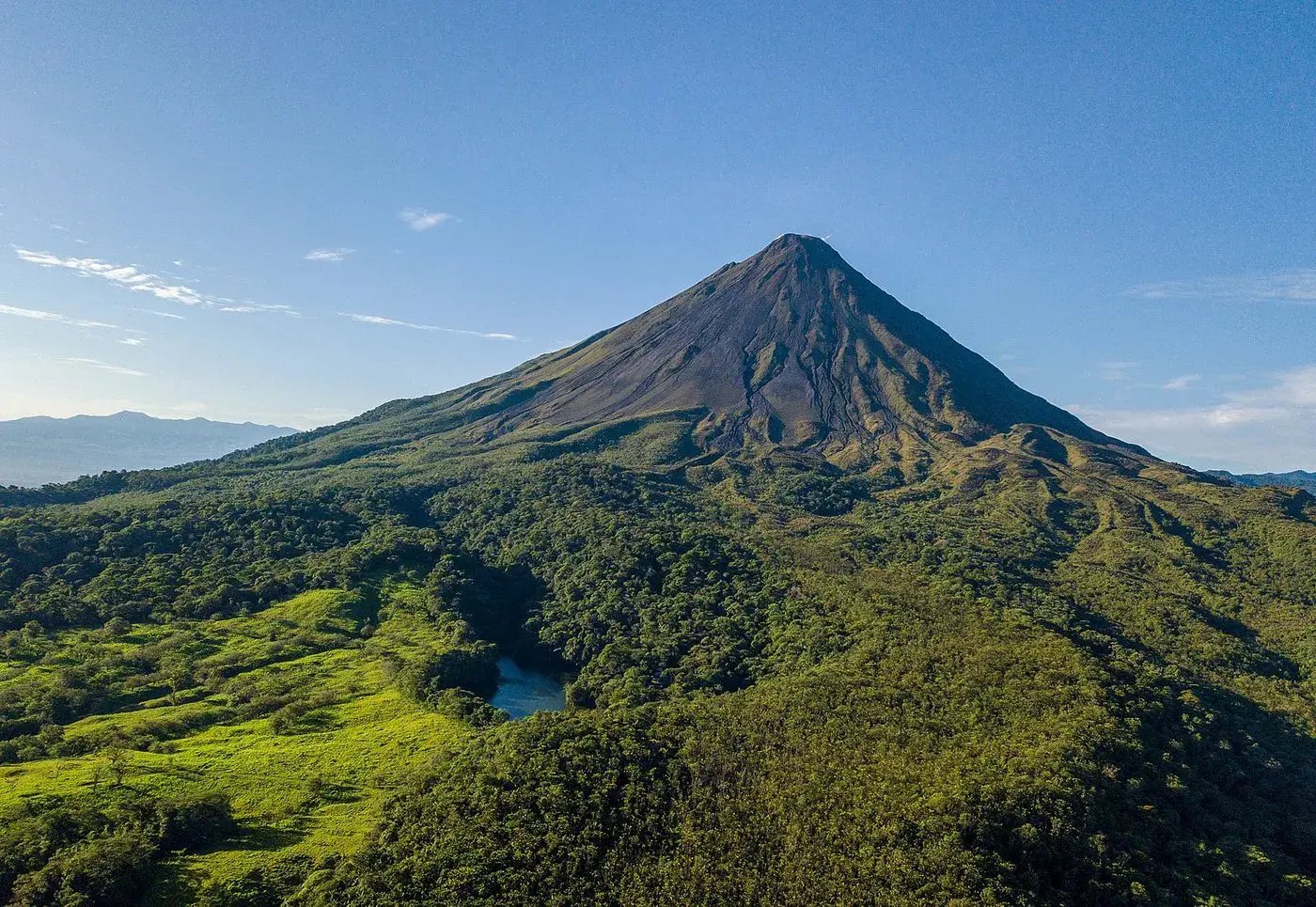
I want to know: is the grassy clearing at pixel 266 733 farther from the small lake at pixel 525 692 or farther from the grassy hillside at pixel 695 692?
the small lake at pixel 525 692

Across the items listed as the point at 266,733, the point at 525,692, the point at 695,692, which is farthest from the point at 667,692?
the point at 266,733

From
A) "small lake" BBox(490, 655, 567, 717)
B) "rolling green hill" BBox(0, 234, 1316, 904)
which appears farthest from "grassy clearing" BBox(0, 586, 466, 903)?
"small lake" BBox(490, 655, 567, 717)

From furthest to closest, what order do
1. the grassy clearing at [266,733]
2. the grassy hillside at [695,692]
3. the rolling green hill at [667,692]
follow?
1. the grassy clearing at [266,733]
2. the grassy hillside at [695,692]
3. the rolling green hill at [667,692]

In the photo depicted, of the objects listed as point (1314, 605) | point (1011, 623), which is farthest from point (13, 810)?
point (1314, 605)

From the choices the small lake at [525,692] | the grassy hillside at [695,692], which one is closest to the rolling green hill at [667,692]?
the grassy hillside at [695,692]

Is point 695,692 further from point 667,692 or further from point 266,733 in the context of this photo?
point 266,733

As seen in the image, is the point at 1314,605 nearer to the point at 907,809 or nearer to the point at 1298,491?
the point at 1298,491
